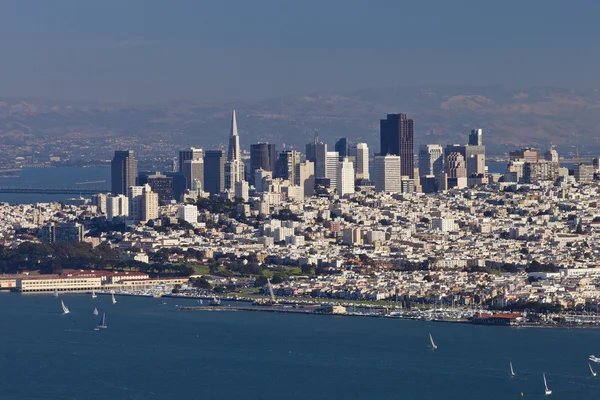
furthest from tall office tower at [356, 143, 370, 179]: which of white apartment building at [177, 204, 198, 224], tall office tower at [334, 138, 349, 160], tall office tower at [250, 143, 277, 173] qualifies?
white apartment building at [177, 204, 198, 224]

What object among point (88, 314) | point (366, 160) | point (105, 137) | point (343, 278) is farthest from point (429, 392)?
point (105, 137)

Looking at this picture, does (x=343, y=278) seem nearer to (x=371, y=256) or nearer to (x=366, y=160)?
(x=371, y=256)

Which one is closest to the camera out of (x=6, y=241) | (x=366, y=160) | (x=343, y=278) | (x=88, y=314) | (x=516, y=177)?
(x=88, y=314)

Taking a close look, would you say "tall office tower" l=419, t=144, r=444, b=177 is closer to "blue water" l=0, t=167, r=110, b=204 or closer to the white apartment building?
"blue water" l=0, t=167, r=110, b=204

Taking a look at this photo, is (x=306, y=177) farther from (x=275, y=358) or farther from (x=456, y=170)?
(x=275, y=358)

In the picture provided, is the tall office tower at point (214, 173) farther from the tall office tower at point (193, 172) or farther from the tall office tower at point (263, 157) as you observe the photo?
the tall office tower at point (263, 157)
